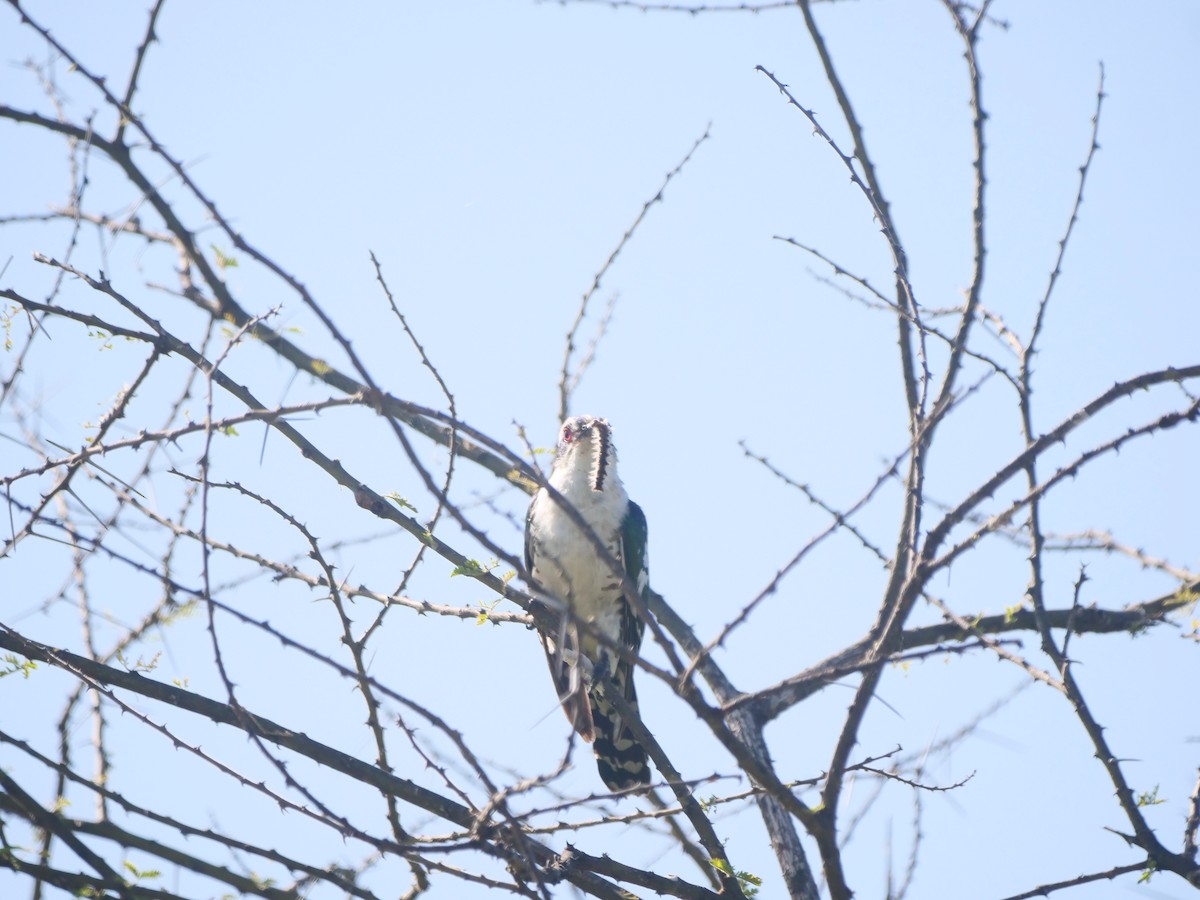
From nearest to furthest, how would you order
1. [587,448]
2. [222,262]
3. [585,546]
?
[222,262], [585,546], [587,448]

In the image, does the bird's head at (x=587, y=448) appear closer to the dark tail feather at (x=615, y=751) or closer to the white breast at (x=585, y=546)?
the white breast at (x=585, y=546)

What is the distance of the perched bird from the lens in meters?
5.88

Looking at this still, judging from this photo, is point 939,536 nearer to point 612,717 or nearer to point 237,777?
point 237,777

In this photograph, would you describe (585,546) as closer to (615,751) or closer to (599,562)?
(599,562)

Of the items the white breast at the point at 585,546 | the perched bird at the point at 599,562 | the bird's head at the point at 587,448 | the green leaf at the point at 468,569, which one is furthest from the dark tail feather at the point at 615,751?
the green leaf at the point at 468,569

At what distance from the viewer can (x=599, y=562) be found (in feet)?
19.7

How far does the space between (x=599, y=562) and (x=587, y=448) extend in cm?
61

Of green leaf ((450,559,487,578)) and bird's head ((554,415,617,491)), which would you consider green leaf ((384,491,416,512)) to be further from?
bird's head ((554,415,617,491))

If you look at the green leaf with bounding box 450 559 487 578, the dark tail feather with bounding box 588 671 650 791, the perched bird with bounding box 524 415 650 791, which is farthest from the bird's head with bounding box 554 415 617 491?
the green leaf with bounding box 450 559 487 578

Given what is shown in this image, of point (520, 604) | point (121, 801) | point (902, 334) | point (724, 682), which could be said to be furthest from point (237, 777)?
point (724, 682)

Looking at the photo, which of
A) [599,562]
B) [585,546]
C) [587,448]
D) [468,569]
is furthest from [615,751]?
[468,569]

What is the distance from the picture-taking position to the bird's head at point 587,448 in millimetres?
6031

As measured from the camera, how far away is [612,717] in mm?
6098

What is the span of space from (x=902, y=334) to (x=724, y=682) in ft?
7.31
